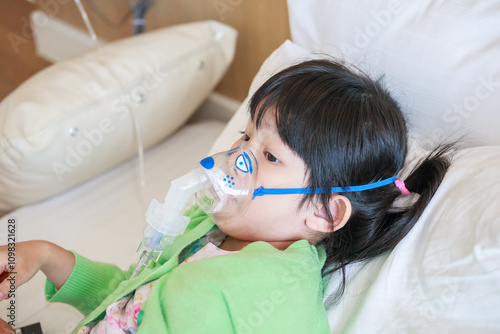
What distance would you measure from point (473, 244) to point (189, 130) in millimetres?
1167

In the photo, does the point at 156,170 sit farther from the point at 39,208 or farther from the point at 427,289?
the point at 427,289

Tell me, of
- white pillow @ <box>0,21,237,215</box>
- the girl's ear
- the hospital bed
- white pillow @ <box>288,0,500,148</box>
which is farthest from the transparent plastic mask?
white pillow @ <box>0,21,237,215</box>

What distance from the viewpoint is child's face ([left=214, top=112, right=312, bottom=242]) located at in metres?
0.94

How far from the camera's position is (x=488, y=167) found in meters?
0.91

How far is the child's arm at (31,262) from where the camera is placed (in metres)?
0.96

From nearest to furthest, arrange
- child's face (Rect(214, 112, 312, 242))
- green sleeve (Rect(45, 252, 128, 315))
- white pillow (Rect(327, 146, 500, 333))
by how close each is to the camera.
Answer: white pillow (Rect(327, 146, 500, 333)) < child's face (Rect(214, 112, 312, 242)) < green sleeve (Rect(45, 252, 128, 315))

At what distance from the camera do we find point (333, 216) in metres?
0.99

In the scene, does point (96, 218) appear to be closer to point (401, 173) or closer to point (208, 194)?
point (208, 194)

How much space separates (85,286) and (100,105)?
0.56 meters

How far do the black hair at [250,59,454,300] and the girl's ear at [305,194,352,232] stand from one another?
2 cm

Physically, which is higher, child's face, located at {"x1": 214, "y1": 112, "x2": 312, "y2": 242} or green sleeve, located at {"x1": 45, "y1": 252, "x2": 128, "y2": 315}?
child's face, located at {"x1": 214, "y1": 112, "x2": 312, "y2": 242}

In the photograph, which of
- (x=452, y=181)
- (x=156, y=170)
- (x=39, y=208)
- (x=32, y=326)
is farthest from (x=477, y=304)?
(x=39, y=208)

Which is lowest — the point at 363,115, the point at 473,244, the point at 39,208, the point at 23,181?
the point at 39,208

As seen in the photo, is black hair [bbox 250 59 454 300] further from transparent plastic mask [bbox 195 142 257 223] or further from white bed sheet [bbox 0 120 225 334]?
white bed sheet [bbox 0 120 225 334]
